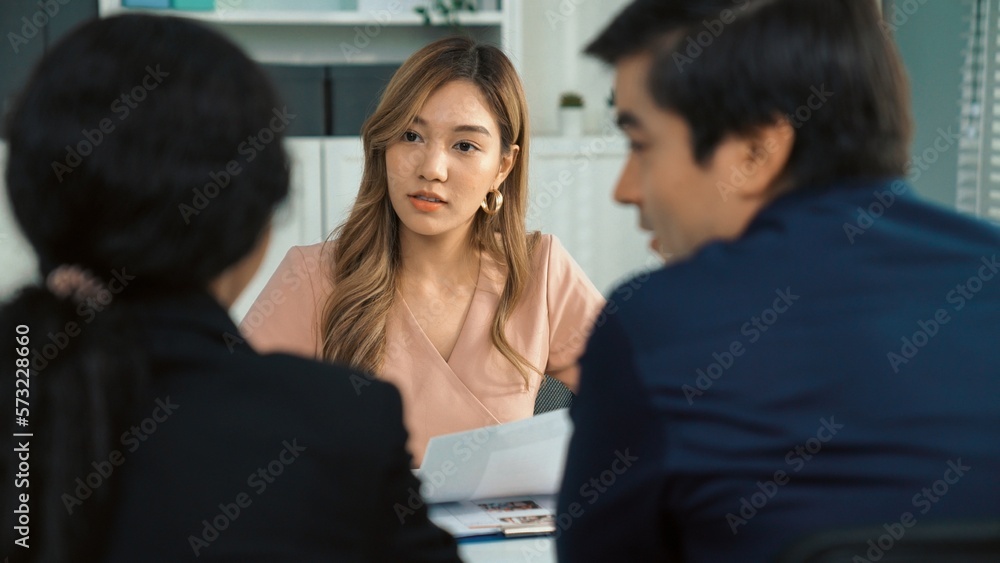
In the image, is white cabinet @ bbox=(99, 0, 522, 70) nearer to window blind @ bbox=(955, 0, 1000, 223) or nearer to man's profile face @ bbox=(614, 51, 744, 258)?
window blind @ bbox=(955, 0, 1000, 223)

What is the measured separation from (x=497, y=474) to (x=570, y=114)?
2.42 metres

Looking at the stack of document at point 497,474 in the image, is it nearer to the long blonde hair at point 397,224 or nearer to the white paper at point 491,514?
the white paper at point 491,514

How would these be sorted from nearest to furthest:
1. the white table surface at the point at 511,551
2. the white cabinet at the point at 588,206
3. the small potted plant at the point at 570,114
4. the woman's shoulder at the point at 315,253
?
the white table surface at the point at 511,551 → the woman's shoulder at the point at 315,253 → the white cabinet at the point at 588,206 → the small potted plant at the point at 570,114

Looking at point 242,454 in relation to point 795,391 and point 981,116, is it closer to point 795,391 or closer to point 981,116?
point 795,391

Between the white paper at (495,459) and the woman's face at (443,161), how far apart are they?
0.68 meters

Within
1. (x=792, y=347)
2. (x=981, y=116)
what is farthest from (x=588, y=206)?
(x=792, y=347)

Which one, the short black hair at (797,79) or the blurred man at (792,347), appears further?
the short black hair at (797,79)

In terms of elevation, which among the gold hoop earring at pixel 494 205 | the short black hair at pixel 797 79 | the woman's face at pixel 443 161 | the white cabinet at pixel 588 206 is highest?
the short black hair at pixel 797 79

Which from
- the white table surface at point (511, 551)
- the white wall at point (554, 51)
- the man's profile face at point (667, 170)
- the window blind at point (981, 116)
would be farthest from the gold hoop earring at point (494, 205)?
the white wall at point (554, 51)

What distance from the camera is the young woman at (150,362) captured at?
835 millimetres

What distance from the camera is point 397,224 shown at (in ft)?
7.02

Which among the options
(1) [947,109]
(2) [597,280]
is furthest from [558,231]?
(1) [947,109]

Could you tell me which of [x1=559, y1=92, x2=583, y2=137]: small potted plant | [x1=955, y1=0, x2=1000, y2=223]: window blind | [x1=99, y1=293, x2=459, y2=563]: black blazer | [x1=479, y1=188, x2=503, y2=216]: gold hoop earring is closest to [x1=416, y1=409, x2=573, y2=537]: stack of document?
[x1=99, y1=293, x2=459, y2=563]: black blazer

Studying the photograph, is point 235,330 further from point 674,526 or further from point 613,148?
point 613,148
